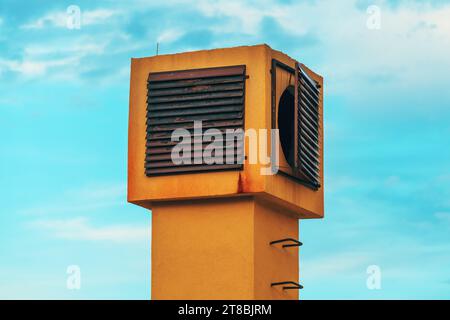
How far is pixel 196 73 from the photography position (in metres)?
26.7

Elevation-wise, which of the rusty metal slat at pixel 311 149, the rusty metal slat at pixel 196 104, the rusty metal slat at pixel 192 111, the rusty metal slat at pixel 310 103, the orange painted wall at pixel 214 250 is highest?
the rusty metal slat at pixel 310 103

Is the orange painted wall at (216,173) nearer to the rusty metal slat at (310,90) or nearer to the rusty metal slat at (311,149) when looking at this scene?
the rusty metal slat at (310,90)

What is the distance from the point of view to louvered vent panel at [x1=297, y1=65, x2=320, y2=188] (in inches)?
1060

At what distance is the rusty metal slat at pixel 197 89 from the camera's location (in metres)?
26.3

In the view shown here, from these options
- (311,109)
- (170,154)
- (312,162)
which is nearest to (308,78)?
(311,109)

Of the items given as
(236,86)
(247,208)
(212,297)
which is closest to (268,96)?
(236,86)

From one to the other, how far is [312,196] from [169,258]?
3.52m

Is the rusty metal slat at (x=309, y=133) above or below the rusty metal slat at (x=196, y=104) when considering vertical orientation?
below

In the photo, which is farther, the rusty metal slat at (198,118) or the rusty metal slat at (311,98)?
the rusty metal slat at (311,98)

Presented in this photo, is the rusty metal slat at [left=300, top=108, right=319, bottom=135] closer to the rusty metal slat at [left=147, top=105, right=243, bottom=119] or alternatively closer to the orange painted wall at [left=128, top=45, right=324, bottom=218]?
the orange painted wall at [left=128, top=45, right=324, bottom=218]

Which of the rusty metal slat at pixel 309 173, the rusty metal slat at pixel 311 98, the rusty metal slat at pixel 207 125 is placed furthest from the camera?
the rusty metal slat at pixel 311 98

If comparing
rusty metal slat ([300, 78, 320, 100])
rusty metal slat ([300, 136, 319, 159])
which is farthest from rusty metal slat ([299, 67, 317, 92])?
rusty metal slat ([300, 136, 319, 159])

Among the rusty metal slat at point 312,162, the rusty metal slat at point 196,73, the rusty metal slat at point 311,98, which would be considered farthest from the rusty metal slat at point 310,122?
the rusty metal slat at point 196,73

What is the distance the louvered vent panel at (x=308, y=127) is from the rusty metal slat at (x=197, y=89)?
1375 mm
